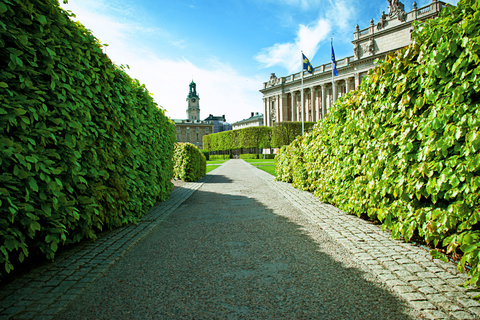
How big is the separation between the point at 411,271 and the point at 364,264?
50 cm

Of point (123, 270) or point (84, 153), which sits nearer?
point (123, 270)

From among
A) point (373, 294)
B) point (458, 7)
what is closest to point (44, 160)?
point (373, 294)

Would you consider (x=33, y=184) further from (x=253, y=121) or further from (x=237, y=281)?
(x=253, y=121)

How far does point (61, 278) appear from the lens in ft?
10.3

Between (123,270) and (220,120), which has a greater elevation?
(220,120)

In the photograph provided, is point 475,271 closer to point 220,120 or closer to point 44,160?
point 44,160

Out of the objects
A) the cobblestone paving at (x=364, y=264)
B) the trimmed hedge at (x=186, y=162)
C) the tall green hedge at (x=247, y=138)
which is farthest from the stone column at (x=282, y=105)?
the cobblestone paving at (x=364, y=264)

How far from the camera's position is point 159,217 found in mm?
6301

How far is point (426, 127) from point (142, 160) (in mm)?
5373

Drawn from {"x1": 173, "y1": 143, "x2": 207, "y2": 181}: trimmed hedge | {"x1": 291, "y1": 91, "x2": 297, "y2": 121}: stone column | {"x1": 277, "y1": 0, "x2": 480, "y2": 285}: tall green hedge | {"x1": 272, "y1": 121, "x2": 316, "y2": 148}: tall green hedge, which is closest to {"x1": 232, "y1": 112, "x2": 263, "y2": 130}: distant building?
{"x1": 291, "y1": 91, "x2": 297, "y2": 121}: stone column

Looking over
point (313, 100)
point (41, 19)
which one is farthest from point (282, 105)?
point (41, 19)

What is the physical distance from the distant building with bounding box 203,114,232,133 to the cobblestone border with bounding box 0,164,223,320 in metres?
143

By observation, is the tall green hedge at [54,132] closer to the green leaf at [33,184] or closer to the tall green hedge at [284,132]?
the green leaf at [33,184]

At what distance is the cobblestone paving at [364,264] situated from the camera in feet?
8.18
